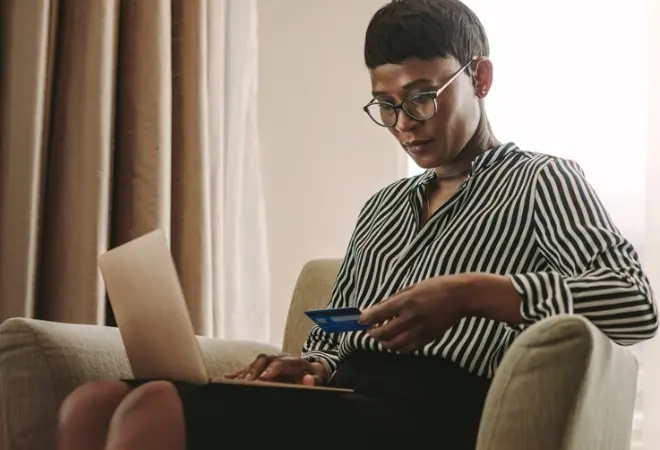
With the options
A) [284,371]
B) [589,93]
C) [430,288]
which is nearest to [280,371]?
[284,371]

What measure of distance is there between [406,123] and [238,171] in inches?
42.0

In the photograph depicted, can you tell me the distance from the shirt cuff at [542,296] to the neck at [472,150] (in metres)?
0.38

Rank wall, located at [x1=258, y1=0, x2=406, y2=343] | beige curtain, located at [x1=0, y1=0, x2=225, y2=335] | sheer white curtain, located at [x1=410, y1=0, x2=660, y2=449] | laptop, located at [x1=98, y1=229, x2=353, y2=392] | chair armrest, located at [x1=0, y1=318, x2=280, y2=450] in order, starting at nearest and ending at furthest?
1. laptop, located at [x1=98, y1=229, x2=353, y2=392]
2. chair armrest, located at [x1=0, y1=318, x2=280, y2=450]
3. beige curtain, located at [x1=0, y1=0, x2=225, y2=335]
4. sheer white curtain, located at [x1=410, y1=0, x2=660, y2=449]
5. wall, located at [x1=258, y1=0, x2=406, y2=343]

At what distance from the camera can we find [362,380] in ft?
4.19

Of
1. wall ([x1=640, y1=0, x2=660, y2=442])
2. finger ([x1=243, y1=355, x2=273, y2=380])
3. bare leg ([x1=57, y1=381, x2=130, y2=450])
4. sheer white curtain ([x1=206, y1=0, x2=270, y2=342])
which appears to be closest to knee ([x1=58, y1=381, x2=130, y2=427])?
bare leg ([x1=57, y1=381, x2=130, y2=450])

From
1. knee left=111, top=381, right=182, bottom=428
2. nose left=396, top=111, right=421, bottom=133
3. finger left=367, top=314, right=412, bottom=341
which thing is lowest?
knee left=111, top=381, right=182, bottom=428

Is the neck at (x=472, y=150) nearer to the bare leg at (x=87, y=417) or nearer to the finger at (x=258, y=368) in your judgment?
the finger at (x=258, y=368)

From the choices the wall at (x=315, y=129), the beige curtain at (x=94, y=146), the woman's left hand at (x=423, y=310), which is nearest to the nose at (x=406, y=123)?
the woman's left hand at (x=423, y=310)

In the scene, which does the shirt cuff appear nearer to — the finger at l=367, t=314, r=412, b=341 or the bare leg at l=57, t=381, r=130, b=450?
the finger at l=367, t=314, r=412, b=341

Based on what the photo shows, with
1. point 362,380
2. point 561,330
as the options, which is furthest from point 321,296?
point 561,330

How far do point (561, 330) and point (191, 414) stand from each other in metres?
0.41

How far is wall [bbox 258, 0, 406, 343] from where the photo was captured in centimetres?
255

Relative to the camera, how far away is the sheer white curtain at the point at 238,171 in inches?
89.6

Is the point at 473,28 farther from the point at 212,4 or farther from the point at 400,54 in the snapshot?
the point at 212,4
